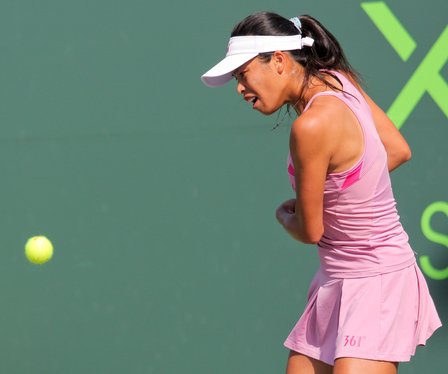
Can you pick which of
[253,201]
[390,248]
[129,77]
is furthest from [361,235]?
[129,77]

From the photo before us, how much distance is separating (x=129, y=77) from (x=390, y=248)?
5.09 ft

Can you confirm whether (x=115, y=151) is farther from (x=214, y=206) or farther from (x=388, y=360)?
(x=388, y=360)

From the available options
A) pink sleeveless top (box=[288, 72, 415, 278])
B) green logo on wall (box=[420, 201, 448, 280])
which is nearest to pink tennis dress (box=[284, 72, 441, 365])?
pink sleeveless top (box=[288, 72, 415, 278])

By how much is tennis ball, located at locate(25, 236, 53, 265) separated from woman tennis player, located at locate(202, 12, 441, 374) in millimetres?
1239

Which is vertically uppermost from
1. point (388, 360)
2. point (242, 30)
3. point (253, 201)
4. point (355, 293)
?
point (242, 30)

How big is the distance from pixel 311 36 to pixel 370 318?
73 centimetres

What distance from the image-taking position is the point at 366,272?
2.68 m

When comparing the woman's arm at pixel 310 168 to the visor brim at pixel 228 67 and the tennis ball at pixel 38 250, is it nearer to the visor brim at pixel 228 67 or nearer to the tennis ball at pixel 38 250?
the visor brim at pixel 228 67

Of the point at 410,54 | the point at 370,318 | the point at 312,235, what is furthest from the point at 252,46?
the point at 410,54

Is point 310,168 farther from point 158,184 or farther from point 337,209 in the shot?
point 158,184

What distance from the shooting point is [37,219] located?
3.97 meters

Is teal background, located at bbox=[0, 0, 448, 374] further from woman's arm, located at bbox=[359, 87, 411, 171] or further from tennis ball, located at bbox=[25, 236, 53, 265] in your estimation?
woman's arm, located at bbox=[359, 87, 411, 171]

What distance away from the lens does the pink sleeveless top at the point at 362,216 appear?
8.52 feet

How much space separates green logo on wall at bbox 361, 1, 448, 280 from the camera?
3842 millimetres
